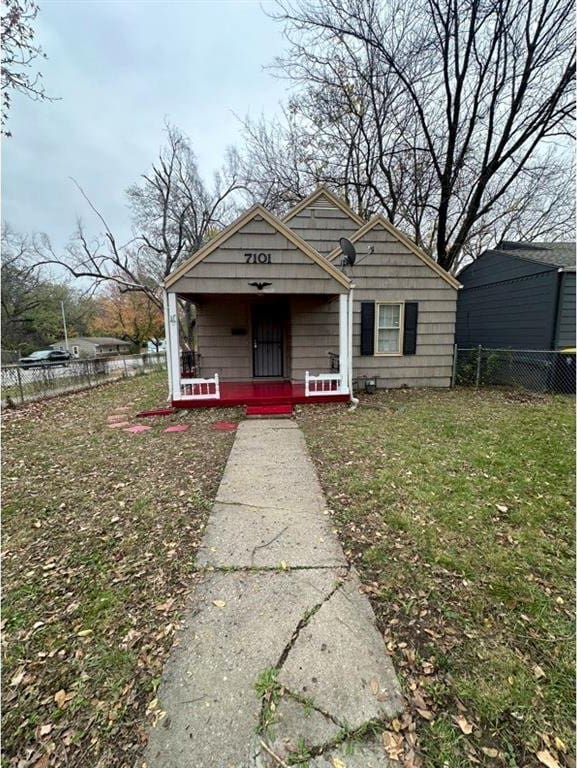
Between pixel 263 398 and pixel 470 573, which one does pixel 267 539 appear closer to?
pixel 470 573

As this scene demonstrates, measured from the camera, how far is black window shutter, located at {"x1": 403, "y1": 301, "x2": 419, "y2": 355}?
8.40 m

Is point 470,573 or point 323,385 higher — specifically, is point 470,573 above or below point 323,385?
below

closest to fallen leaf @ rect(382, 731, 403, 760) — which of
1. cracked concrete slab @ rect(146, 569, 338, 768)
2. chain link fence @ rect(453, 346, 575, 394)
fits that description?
cracked concrete slab @ rect(146, 569, 338, 768)

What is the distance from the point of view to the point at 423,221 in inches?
593

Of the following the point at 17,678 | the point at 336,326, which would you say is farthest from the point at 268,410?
the point at 17,678

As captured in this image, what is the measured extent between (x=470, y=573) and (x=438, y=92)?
13.1 m

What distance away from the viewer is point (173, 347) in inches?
254

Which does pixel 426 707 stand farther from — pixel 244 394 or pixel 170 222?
pixel 170 222

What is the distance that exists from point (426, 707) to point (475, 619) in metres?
0.64

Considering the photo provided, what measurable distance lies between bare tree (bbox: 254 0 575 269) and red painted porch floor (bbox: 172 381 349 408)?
730cm

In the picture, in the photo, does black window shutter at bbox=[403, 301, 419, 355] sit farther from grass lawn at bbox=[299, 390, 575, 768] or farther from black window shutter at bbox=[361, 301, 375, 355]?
grass lawn at bbox=[299, 390, 575, 768]

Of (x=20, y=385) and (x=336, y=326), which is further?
(x=336, y=326)

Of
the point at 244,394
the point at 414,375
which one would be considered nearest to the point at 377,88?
the point at 414,375

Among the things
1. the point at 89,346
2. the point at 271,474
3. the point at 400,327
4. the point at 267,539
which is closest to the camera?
the point at 267,539
